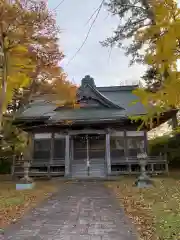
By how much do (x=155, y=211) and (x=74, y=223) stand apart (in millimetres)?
2467

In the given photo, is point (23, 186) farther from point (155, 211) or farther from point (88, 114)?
point (155, 211)

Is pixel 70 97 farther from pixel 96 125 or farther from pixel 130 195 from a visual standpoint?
Answer: pixel 130 195

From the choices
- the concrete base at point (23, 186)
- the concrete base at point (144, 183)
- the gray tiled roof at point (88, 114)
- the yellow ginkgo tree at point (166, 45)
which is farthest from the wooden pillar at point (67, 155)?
the yellow ginkgo tree at point (166, 45)

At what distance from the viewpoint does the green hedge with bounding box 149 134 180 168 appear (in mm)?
16922

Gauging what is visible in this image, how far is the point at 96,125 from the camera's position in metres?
17.2

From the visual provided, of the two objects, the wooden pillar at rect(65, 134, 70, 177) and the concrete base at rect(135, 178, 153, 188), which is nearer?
the concrete base at rect(135, 178, 153, 188)

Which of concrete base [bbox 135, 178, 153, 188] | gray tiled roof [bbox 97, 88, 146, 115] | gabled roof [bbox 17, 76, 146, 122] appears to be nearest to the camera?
concrete base [bbox 135, 178, 153, 188]

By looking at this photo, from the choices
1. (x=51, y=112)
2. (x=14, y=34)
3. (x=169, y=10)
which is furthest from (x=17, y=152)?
(x=169, y=10)

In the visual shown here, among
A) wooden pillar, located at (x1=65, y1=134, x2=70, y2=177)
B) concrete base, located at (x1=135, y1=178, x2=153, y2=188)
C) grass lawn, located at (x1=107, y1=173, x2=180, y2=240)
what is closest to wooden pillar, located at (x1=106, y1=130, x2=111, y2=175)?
wooden pillar, located at (x1=65, y1=134, x2=70, y2=177)

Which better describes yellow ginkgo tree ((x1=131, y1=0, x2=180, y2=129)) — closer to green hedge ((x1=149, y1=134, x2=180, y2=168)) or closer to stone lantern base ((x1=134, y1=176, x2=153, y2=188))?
stone lantern base ((x1=134, y1=176, x2=153, y2=188))

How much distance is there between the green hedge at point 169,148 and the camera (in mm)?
16922

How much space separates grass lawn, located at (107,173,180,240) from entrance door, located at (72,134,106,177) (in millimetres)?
6275

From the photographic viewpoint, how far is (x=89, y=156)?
17.6 m

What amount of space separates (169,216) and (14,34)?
6.42 meters
